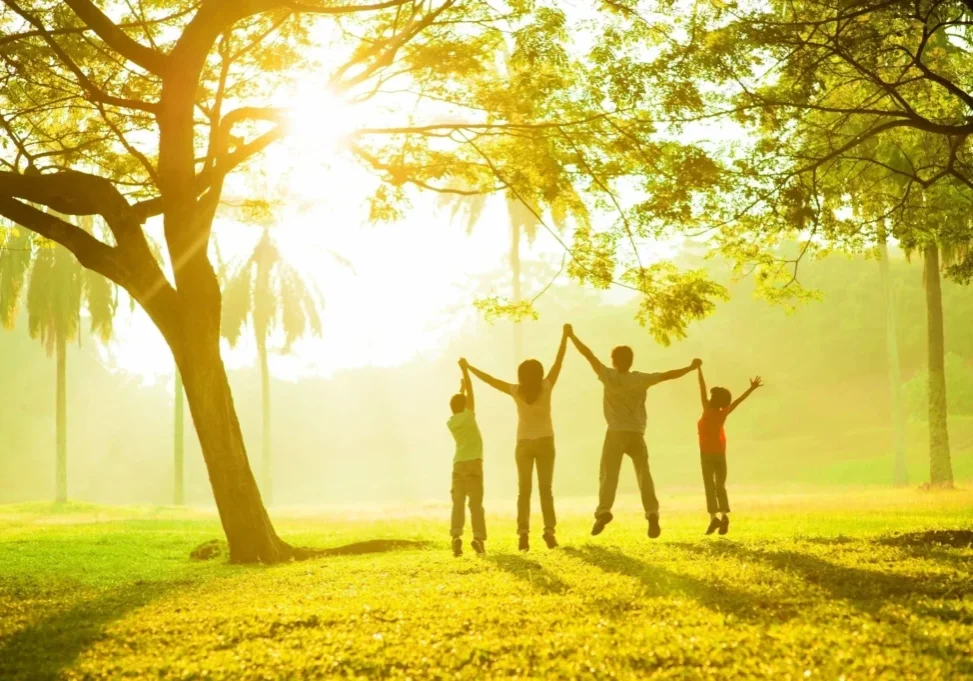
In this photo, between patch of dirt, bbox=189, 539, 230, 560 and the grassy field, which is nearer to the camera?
the grassy field

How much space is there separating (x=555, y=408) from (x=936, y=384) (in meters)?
38.2

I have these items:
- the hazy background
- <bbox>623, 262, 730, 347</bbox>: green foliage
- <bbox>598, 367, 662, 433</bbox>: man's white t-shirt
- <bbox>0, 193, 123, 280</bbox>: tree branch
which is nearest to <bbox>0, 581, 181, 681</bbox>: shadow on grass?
<bbox>0, 193, 123, 280</bbox>: tree branch

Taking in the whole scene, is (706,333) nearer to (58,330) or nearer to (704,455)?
(58,330)

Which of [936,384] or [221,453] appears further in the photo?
[936,384]

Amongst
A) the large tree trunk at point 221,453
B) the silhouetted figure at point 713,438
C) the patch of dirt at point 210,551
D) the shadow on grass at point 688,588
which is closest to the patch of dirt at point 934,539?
the silhouetted figure at point 713,438

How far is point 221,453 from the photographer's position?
13812 millimetres

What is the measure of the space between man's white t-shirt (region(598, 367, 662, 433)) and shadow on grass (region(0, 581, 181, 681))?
5.29 m

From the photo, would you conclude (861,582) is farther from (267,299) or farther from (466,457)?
(267,299)

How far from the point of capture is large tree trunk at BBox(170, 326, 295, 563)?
13766 millimetres

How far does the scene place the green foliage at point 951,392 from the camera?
43.6m

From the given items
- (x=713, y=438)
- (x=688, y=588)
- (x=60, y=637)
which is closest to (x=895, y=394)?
(x=713, y=438)

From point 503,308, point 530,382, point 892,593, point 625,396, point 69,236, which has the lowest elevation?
point 892,593

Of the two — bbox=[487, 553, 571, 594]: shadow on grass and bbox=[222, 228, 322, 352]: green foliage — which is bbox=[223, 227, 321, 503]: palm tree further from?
bbox=[487, 553, 571, 594]: shadow on grass

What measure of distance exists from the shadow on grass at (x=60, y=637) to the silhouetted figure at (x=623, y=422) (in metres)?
5.02
